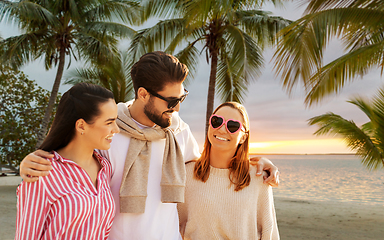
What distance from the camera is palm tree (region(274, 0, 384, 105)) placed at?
18.8 ft

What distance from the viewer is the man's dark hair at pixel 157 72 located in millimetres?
2195

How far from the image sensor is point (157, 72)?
2193 millimetres

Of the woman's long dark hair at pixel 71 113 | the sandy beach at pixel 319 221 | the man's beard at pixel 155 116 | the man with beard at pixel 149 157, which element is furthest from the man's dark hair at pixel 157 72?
the sandy beach at pixel 319 221

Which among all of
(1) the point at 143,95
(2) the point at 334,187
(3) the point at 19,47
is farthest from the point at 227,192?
(2) the point at 334,187

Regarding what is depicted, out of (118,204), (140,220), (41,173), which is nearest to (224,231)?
(140,220)

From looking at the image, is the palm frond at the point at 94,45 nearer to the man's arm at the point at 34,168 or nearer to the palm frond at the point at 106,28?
the palm frond at the point at 106,28

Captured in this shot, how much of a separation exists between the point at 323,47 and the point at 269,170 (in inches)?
179

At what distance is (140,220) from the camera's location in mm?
2047

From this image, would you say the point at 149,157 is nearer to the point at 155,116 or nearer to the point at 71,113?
the point at 155,116

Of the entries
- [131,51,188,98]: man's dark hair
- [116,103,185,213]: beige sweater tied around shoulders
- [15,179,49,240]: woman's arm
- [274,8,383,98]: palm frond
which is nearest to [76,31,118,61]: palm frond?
[274,8,383,98]: palm frond

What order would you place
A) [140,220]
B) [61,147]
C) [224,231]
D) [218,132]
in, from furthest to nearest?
[218,132] → [224,231] → [140,220] → [61,147]

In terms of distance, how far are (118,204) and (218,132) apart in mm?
955

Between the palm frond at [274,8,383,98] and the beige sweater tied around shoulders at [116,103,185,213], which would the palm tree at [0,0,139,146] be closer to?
the palm frond at [274,8,383,98]

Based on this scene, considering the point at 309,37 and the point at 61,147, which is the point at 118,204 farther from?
the point at 309,37
